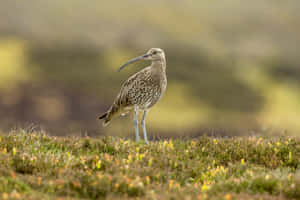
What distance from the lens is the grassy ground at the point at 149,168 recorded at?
613cm

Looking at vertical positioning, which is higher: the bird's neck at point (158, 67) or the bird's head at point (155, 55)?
the bird's head at point (155, 55)

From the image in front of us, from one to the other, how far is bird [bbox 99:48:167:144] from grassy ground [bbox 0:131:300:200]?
5.51ft

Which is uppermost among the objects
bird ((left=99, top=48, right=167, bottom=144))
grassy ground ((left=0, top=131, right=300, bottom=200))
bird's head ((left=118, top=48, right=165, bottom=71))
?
bird's head ((left=118, top=48, right=165, bottom=71))

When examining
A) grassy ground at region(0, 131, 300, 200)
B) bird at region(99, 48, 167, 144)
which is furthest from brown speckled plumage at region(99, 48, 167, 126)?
grassy ground at region(0, 131, 300, 200)

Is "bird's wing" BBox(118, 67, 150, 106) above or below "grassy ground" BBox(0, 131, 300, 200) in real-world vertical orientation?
above

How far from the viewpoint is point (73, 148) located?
8867 mm

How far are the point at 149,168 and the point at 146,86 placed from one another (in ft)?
12.4

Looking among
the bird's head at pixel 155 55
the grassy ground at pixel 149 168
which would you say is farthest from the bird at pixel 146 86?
the grassy ground at pixel 149 168

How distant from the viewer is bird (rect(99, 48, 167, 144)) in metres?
10.7

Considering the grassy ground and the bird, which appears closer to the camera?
the grassy ground

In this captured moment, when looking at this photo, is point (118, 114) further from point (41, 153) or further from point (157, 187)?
point (157, 187)

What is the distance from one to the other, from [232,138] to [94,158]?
3.99 m

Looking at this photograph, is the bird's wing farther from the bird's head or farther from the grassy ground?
the grassy ground

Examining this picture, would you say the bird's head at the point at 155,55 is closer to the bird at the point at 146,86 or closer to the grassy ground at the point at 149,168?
the bird at the point at 146,86
